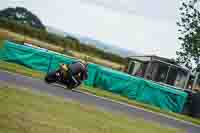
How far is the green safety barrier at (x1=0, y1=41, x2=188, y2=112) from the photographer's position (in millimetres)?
23781

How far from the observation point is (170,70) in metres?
34.2

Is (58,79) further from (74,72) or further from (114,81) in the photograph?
(114,81)

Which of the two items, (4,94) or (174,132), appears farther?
(174,132)

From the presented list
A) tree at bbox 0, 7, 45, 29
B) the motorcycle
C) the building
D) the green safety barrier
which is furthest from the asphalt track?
tree at bbox 0, 7, 45, 29

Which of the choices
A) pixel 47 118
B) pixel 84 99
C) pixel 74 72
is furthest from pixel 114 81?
pixel 47 118

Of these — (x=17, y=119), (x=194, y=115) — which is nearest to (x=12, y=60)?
(x=194, y=115)

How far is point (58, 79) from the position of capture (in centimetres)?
1777

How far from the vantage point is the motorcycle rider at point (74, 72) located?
1792 cm

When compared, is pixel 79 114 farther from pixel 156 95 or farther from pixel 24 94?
pixel 156 95

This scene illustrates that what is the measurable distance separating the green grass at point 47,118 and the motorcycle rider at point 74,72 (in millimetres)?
4755

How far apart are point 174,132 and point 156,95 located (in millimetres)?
10147

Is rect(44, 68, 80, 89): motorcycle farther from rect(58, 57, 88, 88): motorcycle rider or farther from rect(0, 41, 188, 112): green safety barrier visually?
rect(0, 41, 188, 112): green safety barrier

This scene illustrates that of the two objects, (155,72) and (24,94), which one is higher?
(24,94)

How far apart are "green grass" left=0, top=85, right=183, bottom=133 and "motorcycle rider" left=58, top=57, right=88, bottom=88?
4.75 meters
